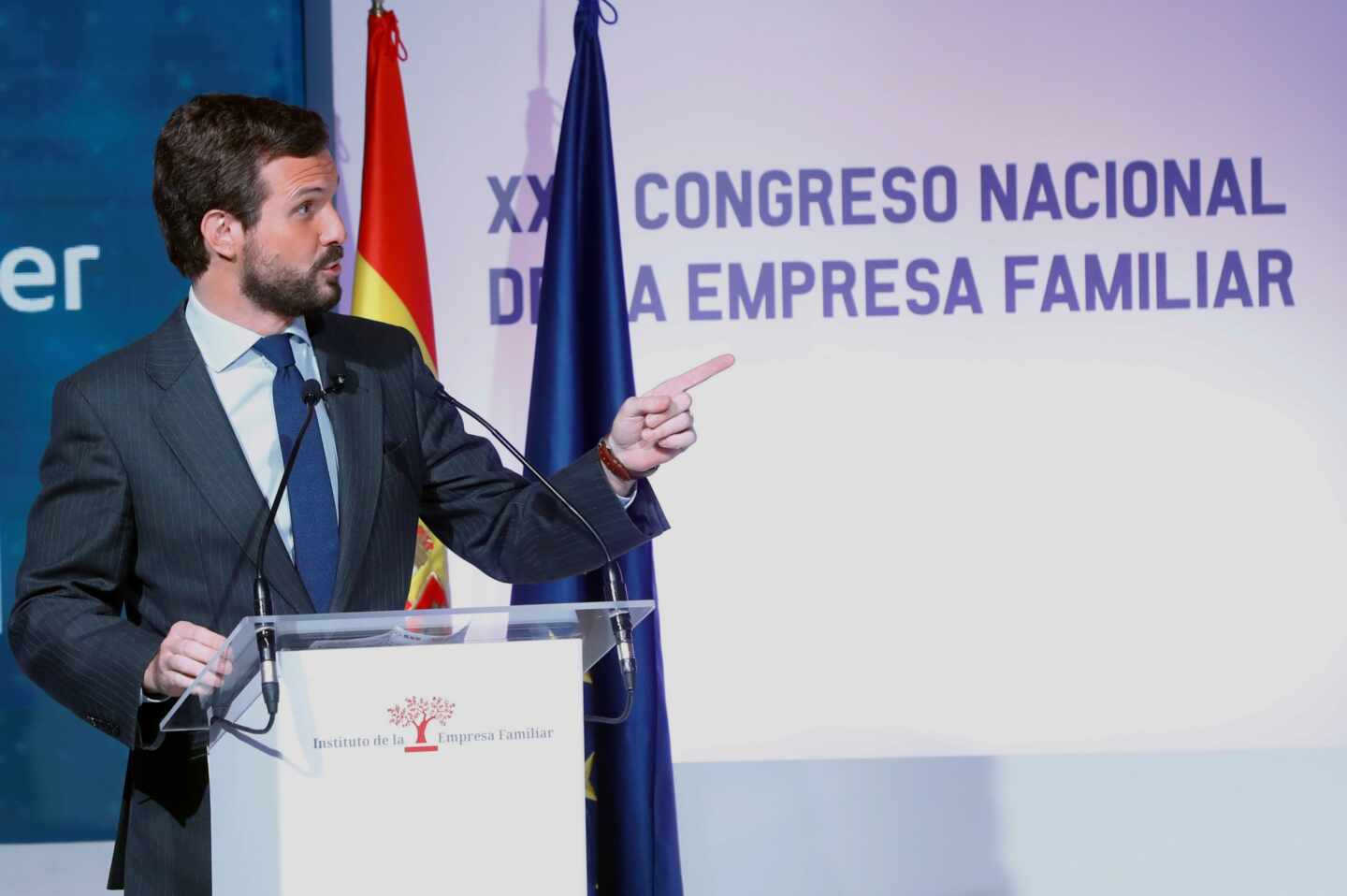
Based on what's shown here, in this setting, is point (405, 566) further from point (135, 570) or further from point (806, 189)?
point (806, 189)

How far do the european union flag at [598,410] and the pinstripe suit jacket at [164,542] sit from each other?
53.8 inches

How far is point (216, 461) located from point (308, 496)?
0.40ft

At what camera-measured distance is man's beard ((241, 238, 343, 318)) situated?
1851 mm

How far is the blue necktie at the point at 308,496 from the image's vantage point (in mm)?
1772

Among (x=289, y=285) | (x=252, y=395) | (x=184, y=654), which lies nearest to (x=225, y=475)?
(x=252, y=395)

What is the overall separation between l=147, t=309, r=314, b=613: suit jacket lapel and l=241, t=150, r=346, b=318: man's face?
0.14 meters

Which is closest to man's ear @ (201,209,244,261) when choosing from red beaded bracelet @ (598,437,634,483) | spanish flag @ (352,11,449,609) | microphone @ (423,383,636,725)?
microphone @ (423,383,636,725)

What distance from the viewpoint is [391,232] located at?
3492 millimetres

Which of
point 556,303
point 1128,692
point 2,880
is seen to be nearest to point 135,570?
point 556,303

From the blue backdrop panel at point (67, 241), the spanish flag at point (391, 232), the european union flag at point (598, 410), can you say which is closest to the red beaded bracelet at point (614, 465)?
the european union flag at point (598, 410)

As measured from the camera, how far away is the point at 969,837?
3.74m

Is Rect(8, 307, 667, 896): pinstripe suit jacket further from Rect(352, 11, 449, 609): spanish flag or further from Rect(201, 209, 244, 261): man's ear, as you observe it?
Rect(352, 11, 449, 609): spanish flag

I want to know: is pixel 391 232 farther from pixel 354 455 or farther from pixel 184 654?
pixel 184 654

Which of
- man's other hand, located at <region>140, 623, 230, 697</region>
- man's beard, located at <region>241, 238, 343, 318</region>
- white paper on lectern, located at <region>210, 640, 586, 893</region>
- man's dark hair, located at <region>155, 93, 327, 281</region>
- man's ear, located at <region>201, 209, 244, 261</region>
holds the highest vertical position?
man's dark hair, located at <region>155, 93, 327, 281</region>
